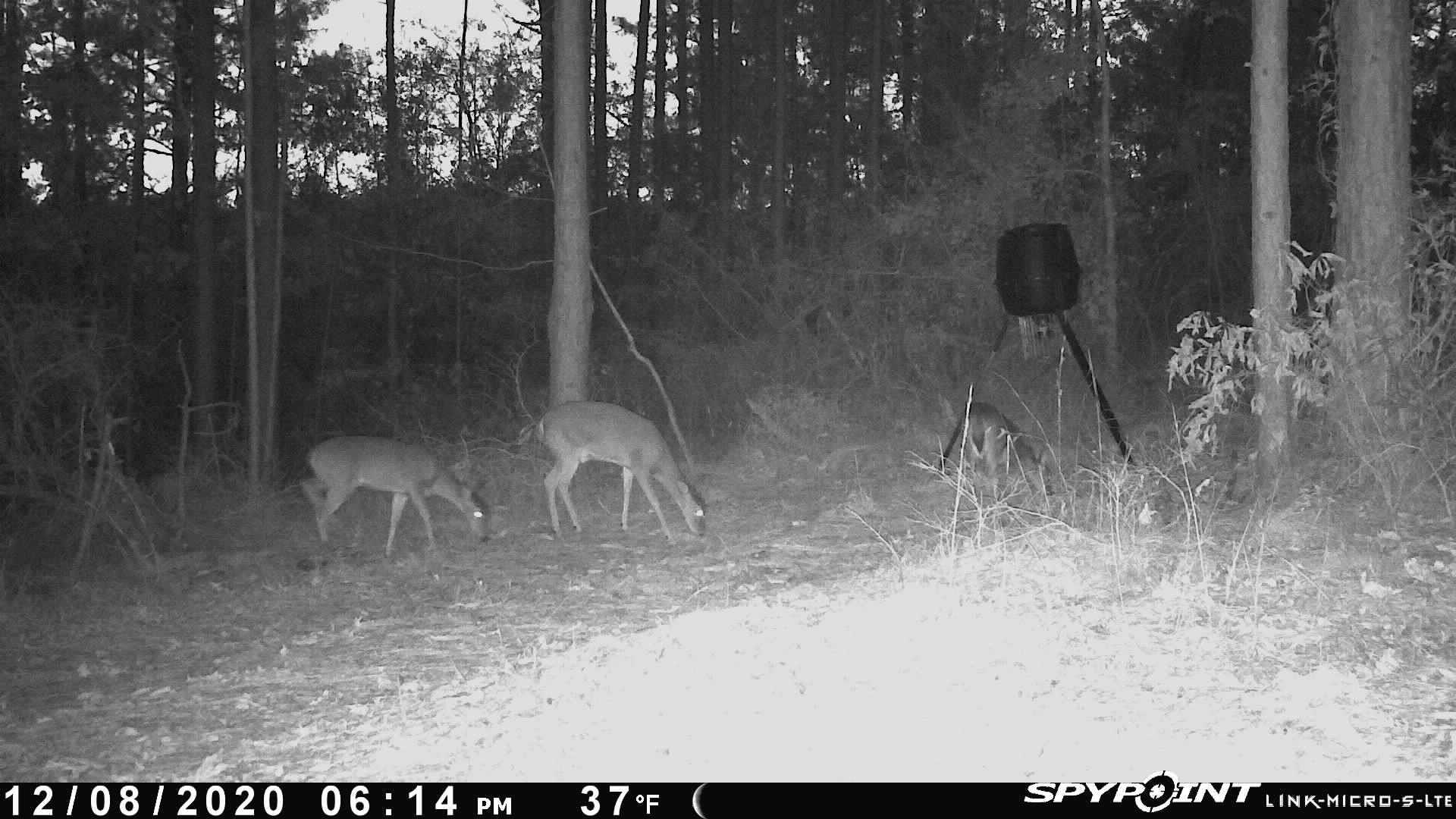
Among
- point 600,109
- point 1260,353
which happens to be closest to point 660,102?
point 600,109

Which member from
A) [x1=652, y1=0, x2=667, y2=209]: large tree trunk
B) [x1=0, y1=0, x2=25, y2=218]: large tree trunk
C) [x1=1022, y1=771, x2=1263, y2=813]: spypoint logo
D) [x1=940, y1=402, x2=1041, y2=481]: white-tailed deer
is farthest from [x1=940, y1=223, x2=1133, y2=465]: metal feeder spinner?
[x1=652, y1=0, x2=667, y2=209]: large tree trunk

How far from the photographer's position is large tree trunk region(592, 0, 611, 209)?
2742cm

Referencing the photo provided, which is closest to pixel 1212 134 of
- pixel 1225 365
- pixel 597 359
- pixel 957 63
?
pixel 957 63

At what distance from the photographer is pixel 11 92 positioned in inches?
794

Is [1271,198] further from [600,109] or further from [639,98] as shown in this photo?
[639,98]

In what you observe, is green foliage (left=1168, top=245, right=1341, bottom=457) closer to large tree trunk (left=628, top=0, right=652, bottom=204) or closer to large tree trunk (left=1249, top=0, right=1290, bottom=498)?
large tree trunk (left=1249, top=0, right=1290, bottom=498)

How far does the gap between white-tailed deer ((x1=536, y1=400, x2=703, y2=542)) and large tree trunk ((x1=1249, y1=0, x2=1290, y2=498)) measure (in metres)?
4.55

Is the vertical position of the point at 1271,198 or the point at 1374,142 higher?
the point at 1374,142

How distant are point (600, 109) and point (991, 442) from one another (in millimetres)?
17533

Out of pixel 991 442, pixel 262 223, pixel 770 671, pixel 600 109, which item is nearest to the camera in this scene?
pixel 770 671

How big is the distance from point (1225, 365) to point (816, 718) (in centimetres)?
560

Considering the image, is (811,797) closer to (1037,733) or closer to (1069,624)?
(1037,733)

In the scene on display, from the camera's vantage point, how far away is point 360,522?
1283 cm

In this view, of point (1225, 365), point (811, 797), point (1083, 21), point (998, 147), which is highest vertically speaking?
point (1083, 21)
